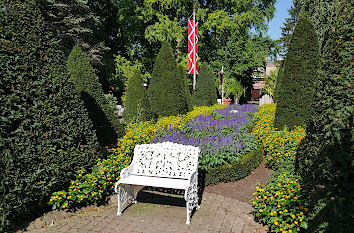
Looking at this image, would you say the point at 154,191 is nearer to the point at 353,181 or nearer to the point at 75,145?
the point at 75,145

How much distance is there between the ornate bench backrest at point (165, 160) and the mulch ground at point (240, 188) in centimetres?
106

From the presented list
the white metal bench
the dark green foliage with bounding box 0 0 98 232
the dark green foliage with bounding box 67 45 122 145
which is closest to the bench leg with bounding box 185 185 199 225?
the white metal bench

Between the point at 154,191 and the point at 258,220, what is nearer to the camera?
the point at 258,220

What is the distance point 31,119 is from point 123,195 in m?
1.92

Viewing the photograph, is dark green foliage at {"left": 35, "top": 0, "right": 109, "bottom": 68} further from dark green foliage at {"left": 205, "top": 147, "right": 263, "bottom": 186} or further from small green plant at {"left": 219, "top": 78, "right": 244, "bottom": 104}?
dark green foliage at {"left": 205, "top": 147, "right": 263, "bottom": 186}

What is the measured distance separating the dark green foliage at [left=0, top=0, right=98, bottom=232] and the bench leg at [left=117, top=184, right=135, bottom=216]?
0.84 m

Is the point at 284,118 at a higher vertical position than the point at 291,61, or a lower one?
lower

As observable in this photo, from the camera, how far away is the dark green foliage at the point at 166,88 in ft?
33.8

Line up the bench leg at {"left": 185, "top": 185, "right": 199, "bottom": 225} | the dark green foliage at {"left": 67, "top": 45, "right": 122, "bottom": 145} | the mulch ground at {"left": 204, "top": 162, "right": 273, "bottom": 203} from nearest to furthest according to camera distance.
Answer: the bench leg at {"left": 185, "top": 185, "right": 199, "bottom": 225}, the mulch ground at {"left": 204, "top": 162, "right": 273, "bottom": 203}, the dark green foliage at {"left": 67, "top": 45, "right": 122, "bottom": 145}

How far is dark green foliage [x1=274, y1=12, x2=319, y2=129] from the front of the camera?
7.45 metres

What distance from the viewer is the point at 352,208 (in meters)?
2.27

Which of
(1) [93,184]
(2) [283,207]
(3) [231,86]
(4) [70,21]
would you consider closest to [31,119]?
(1) [93,184]

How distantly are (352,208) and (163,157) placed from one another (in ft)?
9.74

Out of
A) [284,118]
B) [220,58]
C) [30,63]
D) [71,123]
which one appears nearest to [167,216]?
[71,123]
